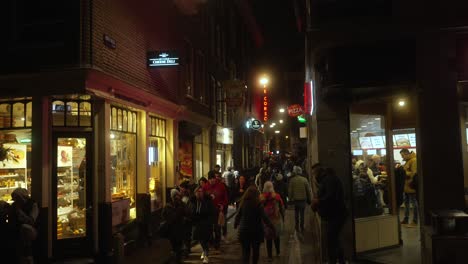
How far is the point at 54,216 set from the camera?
372 inches

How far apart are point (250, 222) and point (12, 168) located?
545 centimetres

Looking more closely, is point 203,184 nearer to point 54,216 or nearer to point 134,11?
point 54,216

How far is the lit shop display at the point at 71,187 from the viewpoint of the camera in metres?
9.66

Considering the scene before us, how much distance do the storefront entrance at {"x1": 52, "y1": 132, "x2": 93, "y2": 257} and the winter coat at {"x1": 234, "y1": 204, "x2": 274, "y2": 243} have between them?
3.77 meters

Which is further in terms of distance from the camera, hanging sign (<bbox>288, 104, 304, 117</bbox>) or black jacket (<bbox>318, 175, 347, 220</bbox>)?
hanging sign (<bbox>288, 104, 304, 117</bbox>)

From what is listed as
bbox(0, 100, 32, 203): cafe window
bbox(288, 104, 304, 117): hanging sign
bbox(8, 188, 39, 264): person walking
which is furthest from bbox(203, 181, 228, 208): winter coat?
bbox(288, 104, 304, 117): hanging sign

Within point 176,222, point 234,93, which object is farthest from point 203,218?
point 234,93

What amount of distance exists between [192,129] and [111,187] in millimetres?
6324

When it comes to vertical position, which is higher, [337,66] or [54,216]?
[337,66]

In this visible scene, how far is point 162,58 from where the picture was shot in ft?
40.9

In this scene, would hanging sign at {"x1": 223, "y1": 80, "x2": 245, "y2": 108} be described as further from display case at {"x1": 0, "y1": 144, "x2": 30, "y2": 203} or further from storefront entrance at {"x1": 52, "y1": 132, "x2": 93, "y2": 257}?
display case at {"x1": 0, "y1": 144, "x2": 30, "y2": 203}

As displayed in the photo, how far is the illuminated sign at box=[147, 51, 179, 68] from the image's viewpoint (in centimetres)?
1225

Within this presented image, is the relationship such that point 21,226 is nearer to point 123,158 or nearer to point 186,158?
point 123,158

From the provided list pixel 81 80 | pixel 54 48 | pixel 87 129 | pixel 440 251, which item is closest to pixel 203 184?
pixel 87 129
